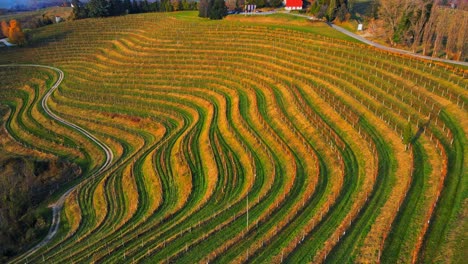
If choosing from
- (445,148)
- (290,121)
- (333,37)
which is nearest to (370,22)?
(333,37)

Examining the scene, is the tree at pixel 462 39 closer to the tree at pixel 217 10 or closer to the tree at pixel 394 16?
the tree at pixel 394 16

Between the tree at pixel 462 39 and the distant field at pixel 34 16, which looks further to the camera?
the distant field at pixel 34 16

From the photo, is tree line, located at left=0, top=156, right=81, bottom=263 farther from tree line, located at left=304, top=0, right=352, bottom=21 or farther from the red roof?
the red roof

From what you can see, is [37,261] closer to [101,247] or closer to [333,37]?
[101,247]

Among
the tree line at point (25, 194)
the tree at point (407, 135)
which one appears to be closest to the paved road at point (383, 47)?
the tree at point (407, 135)

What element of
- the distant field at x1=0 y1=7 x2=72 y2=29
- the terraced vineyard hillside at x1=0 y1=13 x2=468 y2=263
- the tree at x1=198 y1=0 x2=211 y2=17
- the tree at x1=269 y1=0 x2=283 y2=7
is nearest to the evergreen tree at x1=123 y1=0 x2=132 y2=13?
the distant field at x1=0 y1=7 x2=72 y2=29

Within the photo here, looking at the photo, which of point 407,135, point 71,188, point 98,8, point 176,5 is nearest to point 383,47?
point 407,135

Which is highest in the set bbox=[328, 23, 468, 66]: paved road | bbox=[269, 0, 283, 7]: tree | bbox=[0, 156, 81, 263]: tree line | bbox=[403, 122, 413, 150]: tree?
bbox=[269, 0, 283, 7]: tree
